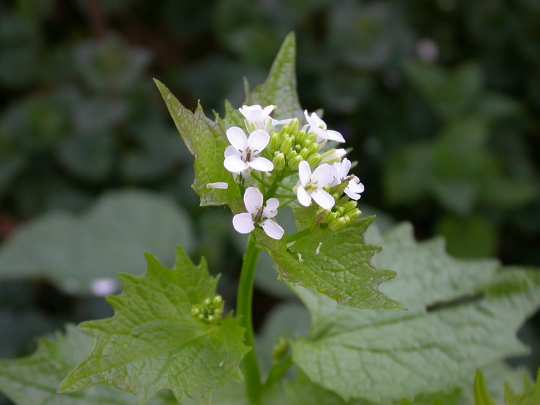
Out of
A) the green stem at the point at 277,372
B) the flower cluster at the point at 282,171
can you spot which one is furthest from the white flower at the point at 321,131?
the green stem at the point at 277,372

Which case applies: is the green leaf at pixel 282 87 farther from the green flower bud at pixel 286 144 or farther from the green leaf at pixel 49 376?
the green leaf at pixel 49 376

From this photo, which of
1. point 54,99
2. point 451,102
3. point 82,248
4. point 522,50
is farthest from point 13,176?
point 522,50

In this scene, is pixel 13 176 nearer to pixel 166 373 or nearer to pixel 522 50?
pixel 166 373

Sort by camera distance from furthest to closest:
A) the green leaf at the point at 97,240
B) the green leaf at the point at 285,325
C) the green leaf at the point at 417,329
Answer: the green leaf at the point at 97,240 → the green leaf at the point at 285,325 → the green leaf at the point at 417,329

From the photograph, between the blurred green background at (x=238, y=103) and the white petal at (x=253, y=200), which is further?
the blurred green background at (x=238, y=103)

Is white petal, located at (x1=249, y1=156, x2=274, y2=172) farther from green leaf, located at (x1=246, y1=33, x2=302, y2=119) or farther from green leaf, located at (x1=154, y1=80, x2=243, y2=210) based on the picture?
green leaf, located at (x1=246, y1=33, x2=302, y2=119)

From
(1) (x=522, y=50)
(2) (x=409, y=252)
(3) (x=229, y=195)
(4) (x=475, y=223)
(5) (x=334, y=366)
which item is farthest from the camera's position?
(1) (x=522, y=50)

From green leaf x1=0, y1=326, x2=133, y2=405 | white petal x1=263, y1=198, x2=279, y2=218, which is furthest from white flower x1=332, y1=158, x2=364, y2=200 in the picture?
green leaf x1=0, y1=326, x2=133, y2=405
